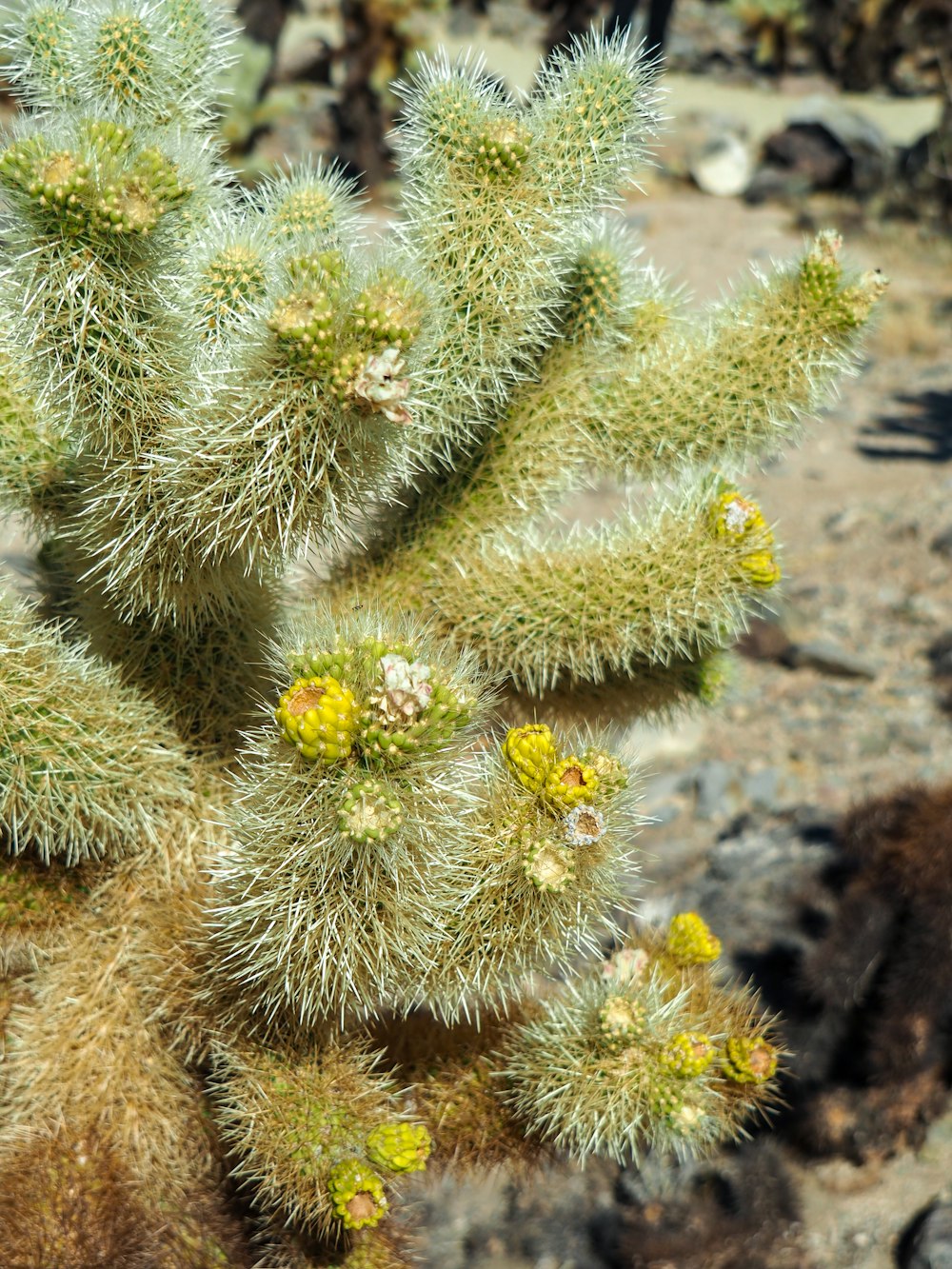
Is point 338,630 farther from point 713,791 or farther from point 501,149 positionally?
point 713,791

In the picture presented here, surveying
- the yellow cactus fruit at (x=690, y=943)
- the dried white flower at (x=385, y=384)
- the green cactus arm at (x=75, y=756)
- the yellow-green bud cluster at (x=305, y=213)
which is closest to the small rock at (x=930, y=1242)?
the yellow cactus fruit at (x=690, y=943)

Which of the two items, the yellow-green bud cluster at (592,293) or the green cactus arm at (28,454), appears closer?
the green cactus arm at (28,454)

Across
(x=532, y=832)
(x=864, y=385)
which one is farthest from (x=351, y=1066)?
(x=864, y=385)

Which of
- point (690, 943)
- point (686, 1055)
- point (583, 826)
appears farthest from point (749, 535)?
point (686, 1055)

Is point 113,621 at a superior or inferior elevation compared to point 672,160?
superior

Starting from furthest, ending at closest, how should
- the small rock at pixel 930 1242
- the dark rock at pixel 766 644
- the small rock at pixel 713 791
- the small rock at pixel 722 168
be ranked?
1. the small rock at pixel 722 168
2. the dark rock at pixel 766 644
3. the small rock at pixel 713 791
4. the small rock at pixel 930 1242

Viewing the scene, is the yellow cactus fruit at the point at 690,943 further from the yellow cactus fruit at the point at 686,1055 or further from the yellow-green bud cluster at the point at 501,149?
the yellow-green bud cluster at the point at 501,149

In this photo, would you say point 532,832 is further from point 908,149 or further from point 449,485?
point 908,149

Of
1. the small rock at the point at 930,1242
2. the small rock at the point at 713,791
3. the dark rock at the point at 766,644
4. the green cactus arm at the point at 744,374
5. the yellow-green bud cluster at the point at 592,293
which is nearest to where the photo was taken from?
the green cactus arm at the point at 744,374
